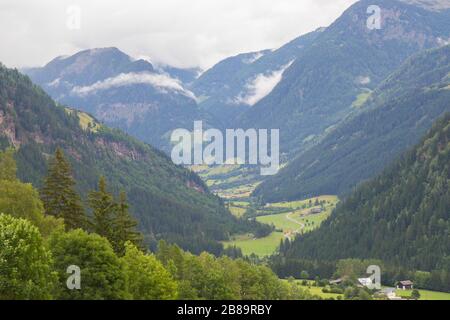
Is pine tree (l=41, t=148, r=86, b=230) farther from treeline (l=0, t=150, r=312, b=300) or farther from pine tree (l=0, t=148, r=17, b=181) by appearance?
pine tree (l=0, t=148, r=17, b=181)

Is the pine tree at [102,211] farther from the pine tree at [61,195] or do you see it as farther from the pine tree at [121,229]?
the pine tree at [61,195]

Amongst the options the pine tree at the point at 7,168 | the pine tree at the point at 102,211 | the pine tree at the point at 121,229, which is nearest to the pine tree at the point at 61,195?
the pine tree at the point at 102,211

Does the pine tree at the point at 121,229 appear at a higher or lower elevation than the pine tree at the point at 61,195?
lower

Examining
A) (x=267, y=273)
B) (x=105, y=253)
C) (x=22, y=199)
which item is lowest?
(x=267, y=273)

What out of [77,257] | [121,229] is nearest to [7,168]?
[121,229]

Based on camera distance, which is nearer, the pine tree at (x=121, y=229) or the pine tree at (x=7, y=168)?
the pine tree at (x=121, y=229)

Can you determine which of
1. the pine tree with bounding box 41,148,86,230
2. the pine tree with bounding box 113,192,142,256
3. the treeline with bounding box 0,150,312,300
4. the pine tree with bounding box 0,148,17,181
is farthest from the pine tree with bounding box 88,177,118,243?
the pine tree with bounding box 0,148,17,181

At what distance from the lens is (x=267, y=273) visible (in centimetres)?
15550

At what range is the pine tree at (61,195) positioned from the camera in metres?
116

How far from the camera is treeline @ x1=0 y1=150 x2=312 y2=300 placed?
80.2 m
